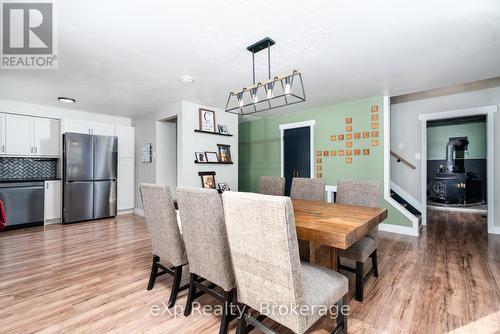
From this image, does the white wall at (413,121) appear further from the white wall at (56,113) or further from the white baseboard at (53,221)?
the white baseboard at (53,221)

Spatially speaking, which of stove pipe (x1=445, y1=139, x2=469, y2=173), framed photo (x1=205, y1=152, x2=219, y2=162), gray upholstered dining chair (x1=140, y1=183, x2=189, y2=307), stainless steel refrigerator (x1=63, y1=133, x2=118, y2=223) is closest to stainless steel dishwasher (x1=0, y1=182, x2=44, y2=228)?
stainless steel refrigerator (x1=63, y1=133, x2=118, y2=223)

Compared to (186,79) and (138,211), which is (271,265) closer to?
(186,79)

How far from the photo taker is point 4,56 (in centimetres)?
245

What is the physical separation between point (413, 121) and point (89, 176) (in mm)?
6390

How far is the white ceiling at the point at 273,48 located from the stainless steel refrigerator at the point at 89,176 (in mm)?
1217

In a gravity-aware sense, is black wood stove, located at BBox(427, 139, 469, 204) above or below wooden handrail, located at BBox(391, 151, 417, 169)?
below

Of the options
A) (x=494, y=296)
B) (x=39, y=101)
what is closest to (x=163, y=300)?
(x=494, y=296)

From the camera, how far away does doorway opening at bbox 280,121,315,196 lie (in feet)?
15.7

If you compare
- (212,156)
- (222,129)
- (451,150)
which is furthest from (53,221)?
(451,150)

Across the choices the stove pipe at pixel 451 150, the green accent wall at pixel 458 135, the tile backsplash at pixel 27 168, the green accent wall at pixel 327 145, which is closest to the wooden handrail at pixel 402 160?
the green accent wall at pixel 327 145

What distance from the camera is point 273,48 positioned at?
228 centimetres

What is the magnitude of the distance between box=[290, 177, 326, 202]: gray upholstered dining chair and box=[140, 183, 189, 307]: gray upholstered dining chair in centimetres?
168

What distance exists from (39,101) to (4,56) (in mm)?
2065

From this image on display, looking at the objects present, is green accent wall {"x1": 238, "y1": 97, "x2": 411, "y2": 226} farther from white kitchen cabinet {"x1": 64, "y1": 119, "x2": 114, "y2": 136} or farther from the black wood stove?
the black wood stove
